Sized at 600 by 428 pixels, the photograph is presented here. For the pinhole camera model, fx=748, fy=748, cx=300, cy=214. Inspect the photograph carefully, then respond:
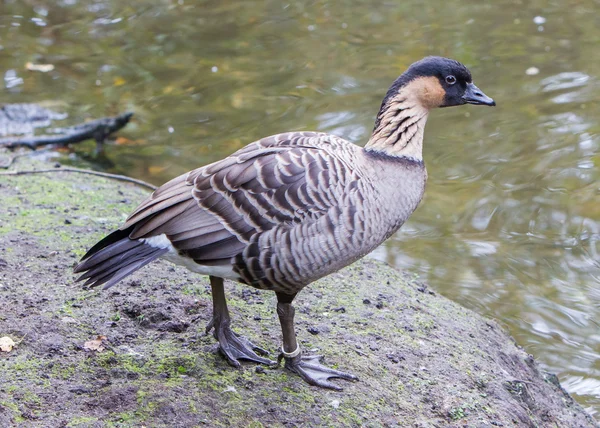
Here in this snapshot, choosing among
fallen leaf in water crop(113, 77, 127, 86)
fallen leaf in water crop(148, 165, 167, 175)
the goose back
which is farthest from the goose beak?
fallen leaf in water crop(113, 77, 127, 86)

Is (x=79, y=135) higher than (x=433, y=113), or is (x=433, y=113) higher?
(x=433, y=113)

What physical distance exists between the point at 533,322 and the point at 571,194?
2.32 meters

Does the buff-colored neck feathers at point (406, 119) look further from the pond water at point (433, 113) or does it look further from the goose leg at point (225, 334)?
the pond water at point (433, 113)

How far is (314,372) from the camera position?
4.74 meters

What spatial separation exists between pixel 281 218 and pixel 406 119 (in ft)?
3.73

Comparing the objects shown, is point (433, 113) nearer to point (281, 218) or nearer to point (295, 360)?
point (295, 360)

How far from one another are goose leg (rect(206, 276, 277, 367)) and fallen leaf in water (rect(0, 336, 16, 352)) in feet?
4.10

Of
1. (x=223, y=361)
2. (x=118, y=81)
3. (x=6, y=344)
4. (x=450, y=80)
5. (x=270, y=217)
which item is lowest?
(x=118, y=81)

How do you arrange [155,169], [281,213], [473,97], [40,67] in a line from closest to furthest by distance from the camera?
[281,213], [473,97], [155,169], [40,67]

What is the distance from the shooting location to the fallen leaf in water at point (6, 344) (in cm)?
457

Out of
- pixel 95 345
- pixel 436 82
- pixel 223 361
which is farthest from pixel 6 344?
pixel 436 82

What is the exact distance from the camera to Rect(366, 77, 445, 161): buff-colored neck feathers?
4773 millimetres

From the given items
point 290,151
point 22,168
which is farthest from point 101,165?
point 290,151

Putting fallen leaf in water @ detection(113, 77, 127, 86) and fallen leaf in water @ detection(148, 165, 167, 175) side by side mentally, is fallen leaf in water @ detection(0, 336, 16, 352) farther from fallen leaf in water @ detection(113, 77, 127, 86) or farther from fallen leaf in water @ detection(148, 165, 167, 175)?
fallen leaf in water @ detection(113, 77, 127, 86)
